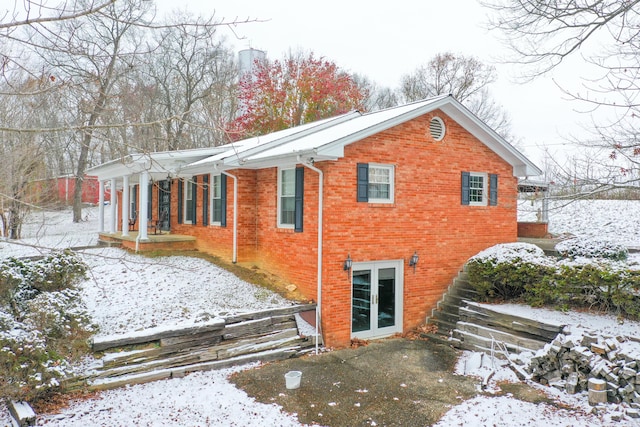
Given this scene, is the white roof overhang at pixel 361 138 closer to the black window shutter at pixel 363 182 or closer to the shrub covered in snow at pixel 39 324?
the black window shutter at pixel 363 182

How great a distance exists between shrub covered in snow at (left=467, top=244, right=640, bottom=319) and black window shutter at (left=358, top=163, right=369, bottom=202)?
3085 mm

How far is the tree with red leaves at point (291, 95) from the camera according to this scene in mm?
25078

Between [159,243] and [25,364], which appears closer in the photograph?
[25,364]

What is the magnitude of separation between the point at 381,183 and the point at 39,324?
283 inches

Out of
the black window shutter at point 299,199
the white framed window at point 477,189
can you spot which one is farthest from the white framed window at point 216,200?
the white framed window at point 477,189

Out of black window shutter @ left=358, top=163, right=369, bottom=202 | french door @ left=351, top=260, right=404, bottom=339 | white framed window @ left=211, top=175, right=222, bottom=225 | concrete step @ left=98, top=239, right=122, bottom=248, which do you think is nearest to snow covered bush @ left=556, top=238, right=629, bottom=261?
french door @ left=351, top=260, right=404, bottom=339

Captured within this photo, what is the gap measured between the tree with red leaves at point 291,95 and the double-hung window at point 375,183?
15546 millimetres

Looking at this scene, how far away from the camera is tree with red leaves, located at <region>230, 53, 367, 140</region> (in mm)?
25078

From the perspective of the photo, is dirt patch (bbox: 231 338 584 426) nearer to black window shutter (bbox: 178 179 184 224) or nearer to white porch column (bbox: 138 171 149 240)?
white porch column (bbox: 138 171 149 240)

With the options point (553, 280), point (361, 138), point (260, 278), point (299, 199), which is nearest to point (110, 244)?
point (260, 278)

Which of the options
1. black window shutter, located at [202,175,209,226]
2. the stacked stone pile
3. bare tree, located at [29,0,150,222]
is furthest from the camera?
black window shutter, located at [202,175,209,226]

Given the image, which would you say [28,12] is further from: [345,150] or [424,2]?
[424,2]

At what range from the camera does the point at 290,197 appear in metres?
10.8

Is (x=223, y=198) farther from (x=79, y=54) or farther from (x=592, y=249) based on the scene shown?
(x=592, y=249)
